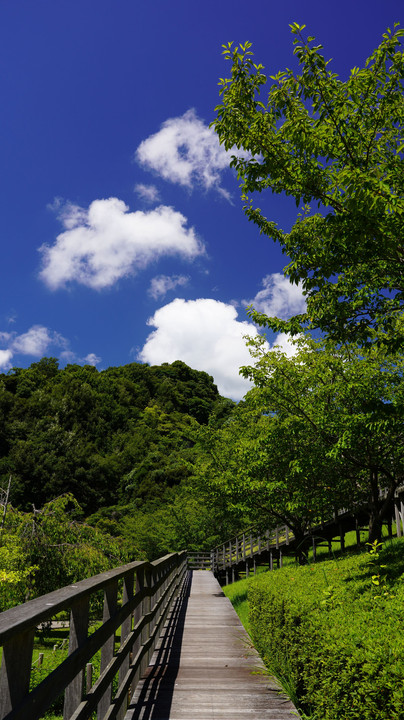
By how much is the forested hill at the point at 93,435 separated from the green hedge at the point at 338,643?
128 feet

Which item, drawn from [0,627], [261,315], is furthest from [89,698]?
[261,315]

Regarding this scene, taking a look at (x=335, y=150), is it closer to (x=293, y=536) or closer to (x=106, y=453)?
(x=293, y=536)

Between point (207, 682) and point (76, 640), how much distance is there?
3.52 metres

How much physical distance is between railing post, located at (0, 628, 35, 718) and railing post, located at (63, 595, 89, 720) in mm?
810

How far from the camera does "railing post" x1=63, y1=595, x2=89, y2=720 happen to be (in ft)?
8.09

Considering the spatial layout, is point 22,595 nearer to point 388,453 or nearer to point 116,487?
point 388,453

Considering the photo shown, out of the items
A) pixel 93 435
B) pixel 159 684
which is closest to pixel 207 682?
pixel 159 684

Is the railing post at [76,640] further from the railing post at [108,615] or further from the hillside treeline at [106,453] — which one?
the hillside treeline at [106,453]

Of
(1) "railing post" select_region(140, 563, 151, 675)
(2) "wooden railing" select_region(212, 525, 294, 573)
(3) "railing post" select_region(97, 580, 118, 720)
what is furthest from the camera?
(2) "wooden railing" select_region(212, 525, 294, 573)

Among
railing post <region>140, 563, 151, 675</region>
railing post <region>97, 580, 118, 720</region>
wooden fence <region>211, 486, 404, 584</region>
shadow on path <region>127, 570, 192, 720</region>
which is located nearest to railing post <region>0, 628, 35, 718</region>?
railing post <region>97, 580, 118, 720</region>

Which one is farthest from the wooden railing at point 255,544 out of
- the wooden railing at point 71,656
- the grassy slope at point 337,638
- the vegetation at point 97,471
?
the wooden railing at point 71,656

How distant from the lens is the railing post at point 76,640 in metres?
2.47

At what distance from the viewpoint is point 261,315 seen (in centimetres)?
1015

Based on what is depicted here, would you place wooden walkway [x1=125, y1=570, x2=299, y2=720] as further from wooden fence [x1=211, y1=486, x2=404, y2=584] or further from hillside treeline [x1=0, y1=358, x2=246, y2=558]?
hillside treeline [x1=0, y1=358, x2=246, y2=558]
